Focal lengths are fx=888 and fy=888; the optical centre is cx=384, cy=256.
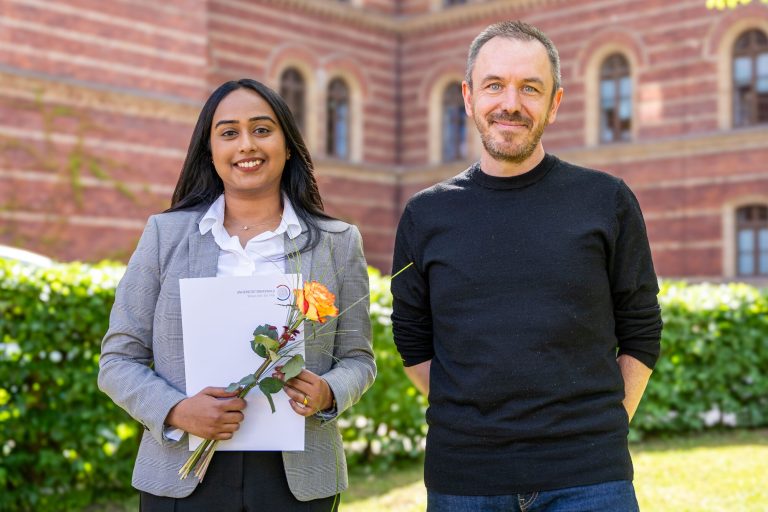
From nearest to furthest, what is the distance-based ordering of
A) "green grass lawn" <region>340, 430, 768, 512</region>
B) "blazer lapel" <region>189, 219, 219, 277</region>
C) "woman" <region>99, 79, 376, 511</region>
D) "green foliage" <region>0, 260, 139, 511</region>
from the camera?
1. "woman" <region>99, 79, 376, 511</region>
2. "blazer lapel" <region>189, 219, 219, 277</region>
3. "green foliage" <region>0, 260, 139, 511</region>
4. "green grass lawn" <region>340, 430, 768, 512</region>

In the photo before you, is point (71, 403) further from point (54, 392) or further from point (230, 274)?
point (230, 274)

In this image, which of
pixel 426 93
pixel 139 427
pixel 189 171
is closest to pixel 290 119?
pixel 189 171

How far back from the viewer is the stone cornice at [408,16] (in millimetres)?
20891

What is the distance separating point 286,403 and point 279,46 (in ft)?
62.8

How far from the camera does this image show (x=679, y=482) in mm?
6301

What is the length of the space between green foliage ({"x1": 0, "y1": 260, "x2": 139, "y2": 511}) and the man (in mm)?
3501

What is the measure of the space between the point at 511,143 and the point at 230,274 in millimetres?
889

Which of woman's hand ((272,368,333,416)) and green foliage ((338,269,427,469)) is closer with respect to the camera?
woman's hand ((272,368,333,416))

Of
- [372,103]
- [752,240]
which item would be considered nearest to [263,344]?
[752,240]

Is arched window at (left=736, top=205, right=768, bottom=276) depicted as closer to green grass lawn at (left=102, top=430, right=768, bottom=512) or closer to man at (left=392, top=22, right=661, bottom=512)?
green grass lawn at (left=102, top=430, right=768, bottom=512)

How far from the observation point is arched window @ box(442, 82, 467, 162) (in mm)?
22359

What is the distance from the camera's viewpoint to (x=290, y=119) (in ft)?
8.78

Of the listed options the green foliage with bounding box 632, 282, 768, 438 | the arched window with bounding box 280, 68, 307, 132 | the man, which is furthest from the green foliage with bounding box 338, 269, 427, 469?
the arched window with bounding box 280, 68, 307, 132

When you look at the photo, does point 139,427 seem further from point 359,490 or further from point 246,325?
point 246,325
